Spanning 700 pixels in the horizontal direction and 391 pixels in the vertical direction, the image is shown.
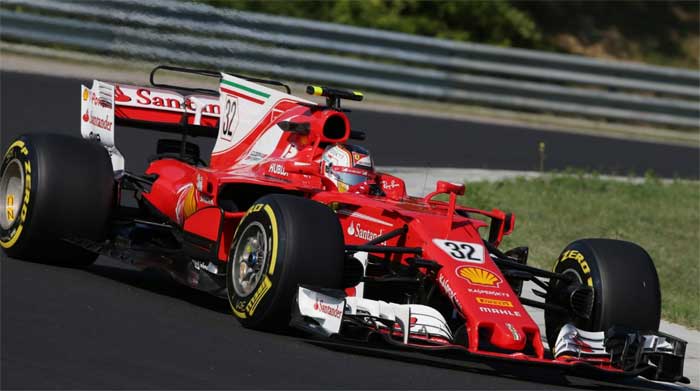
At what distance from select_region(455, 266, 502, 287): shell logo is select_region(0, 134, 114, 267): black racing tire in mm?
3013

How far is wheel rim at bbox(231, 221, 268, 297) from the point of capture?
810cm

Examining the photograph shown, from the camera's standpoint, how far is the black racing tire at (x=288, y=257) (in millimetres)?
7723

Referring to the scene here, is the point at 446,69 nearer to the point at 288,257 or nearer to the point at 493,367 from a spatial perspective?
the point at 493,367

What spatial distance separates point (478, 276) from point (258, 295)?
132cm

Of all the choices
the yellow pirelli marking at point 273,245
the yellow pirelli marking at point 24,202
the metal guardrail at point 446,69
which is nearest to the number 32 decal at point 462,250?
the yellow pirelli marking at point 273,245

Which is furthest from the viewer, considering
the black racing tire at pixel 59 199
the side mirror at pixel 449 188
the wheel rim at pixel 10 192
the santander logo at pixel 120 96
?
the santander logo at pixel 120 96

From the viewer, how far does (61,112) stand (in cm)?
1664

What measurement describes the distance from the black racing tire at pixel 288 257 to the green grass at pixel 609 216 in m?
4.36

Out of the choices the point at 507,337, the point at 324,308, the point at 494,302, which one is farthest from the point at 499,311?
the point at 324,308

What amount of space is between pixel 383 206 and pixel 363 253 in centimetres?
37

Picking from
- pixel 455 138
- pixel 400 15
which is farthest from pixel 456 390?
pixel 400 15

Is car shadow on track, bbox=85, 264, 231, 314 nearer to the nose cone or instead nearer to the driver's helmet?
the driver's helmet

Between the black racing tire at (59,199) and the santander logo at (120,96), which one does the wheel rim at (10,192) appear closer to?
the black racing tire at (59,199)

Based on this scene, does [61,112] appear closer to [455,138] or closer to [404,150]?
[404,150]
